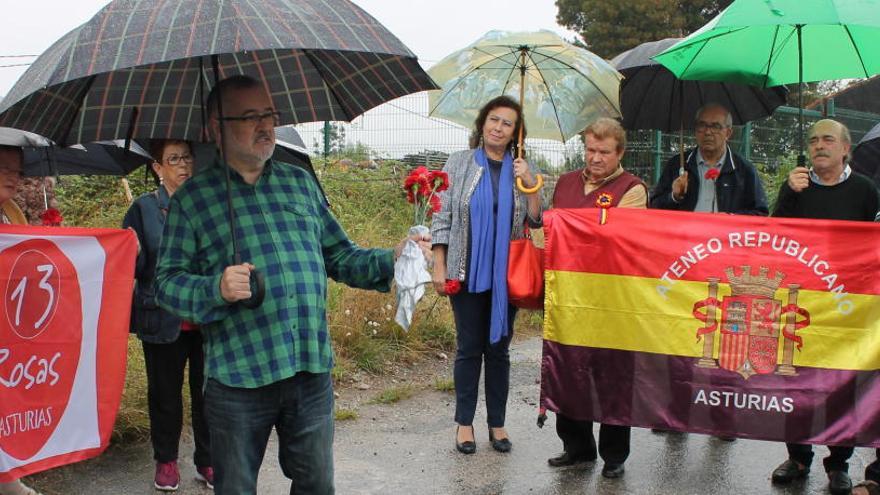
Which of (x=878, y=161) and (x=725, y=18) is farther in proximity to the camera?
(x=878, y=161)

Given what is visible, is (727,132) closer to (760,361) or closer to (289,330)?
(760,361)

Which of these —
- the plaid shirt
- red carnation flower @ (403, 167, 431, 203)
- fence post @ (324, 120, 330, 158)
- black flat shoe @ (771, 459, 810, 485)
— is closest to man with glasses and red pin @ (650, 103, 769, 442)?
black flat shoe @ (771, 459, 810, 485)

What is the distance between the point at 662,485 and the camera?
4996 millimetres

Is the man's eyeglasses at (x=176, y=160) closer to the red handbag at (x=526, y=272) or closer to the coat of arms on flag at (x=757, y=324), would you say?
the red handbag at (x=526, y=272)

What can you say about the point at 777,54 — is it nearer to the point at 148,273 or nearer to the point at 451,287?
the point at 451,287

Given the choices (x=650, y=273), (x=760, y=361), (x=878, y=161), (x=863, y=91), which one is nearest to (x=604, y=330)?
(x=650, y=273)

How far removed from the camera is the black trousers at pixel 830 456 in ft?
16.1

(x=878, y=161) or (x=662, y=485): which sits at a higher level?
(x=878, y=161)

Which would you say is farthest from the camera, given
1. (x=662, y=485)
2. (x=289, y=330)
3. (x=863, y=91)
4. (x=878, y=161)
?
(x=863, y=91)

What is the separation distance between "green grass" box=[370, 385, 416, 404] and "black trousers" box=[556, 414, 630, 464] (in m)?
1.57

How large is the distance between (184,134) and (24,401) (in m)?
1.40

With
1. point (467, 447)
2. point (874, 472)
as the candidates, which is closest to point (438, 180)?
point (467, 447)

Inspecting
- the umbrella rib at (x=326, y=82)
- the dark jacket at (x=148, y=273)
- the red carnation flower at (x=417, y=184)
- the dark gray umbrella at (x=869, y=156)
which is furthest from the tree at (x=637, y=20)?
the umbrella rib at (x=326, y=82)

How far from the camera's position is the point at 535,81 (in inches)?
224
